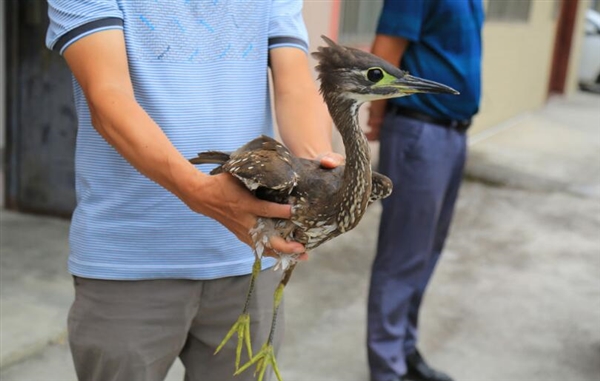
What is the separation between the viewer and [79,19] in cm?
191

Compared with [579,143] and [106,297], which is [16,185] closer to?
[106,297]

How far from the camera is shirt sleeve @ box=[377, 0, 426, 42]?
3.59 metres

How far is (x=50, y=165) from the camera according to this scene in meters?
5.98

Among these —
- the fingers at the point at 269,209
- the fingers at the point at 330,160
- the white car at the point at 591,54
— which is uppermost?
the fingers at the point at 330,160

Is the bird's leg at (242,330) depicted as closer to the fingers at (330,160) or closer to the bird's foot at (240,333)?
the bird's foot at (240,333)

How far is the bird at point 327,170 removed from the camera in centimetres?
186

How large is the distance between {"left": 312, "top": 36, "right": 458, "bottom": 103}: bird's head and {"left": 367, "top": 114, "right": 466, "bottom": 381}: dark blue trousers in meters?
1.71

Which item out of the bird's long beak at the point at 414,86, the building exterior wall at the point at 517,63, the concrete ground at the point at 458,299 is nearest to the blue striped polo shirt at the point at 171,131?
the bird's long beak at the point at 414,86

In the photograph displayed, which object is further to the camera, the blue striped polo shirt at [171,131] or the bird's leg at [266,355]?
the bird's leg at [266,355]

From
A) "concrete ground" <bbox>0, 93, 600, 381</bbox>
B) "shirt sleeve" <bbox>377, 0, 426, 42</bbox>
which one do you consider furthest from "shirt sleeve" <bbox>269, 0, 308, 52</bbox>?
"concrete ground" <bbox>0, 93, 600, 381</bbox>

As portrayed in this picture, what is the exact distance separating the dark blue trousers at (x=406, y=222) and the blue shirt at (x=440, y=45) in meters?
0.13

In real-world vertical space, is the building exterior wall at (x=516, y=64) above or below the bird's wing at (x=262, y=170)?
below

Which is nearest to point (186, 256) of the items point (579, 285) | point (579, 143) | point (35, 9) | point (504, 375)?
point (504, 375)

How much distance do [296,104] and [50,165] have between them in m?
4.08
